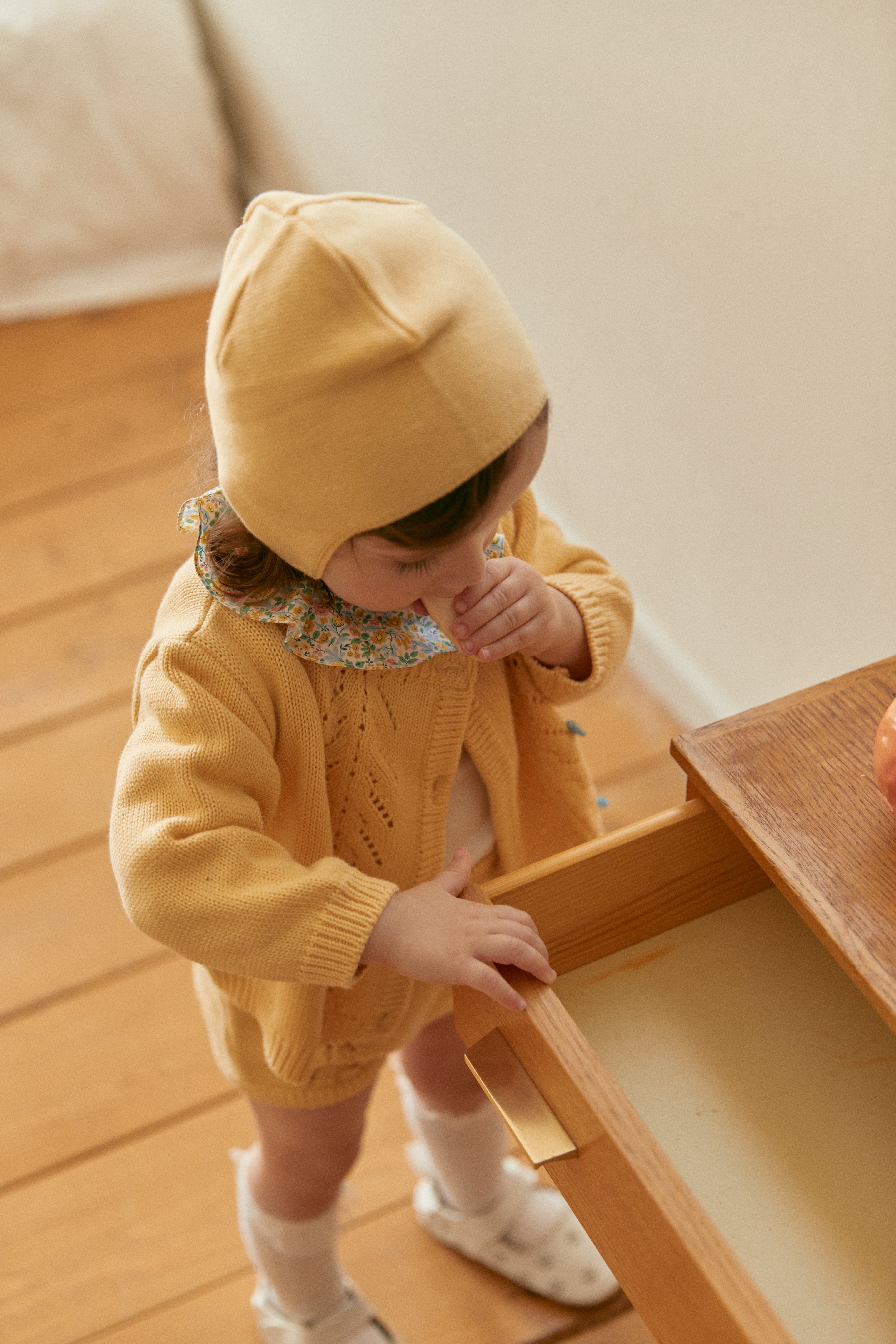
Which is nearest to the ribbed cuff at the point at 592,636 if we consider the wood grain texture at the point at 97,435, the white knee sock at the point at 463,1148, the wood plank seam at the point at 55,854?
the white knee sock at the point at 463,1148

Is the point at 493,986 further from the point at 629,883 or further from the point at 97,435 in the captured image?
the point at 97,435

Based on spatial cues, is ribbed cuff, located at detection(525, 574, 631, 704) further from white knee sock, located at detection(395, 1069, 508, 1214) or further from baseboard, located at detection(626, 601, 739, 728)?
baseboard, located at detection(626, 601, 739, 728)

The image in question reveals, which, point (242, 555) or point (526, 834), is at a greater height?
point (242, 555)

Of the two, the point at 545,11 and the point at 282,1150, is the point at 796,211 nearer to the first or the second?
the point at 545,11

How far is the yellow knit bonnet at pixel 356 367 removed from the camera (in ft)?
1.80

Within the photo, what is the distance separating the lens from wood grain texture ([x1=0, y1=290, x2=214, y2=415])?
6.66ft

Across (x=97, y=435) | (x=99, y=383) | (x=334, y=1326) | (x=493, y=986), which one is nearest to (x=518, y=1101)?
(x=493, y=986)

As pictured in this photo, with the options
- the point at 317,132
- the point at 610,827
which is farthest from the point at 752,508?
the point at 317,132

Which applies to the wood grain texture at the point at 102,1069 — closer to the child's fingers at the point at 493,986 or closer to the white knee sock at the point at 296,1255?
the white knee sock at the point at 296,1255

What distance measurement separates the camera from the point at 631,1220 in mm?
525

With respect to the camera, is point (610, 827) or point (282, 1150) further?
point (610, 827)

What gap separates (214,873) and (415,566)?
0.18m

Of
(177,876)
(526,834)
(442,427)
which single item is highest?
(442,427)

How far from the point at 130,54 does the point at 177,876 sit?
5.76 ft
